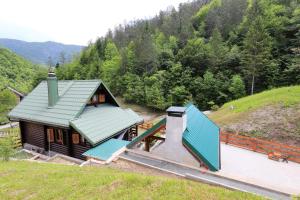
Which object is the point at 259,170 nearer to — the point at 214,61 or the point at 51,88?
the point at 51,88

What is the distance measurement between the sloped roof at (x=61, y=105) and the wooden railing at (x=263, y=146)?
9.25m

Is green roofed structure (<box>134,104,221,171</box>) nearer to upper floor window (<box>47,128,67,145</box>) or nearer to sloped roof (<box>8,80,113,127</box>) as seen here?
sloped roof (<box>8,80,113,127</box>)

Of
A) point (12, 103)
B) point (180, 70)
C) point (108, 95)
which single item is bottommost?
point (12, 103)

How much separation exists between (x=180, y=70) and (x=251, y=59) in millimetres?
13360

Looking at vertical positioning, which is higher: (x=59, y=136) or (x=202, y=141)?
(x=202, y=141)

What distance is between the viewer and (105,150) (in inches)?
394

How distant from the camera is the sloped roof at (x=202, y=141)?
7625mm

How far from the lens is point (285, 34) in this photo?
36469 millimetres

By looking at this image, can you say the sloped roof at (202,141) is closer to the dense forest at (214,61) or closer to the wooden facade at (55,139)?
the wooden facade at (55,139)

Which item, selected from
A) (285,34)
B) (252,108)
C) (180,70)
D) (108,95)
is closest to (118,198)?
(108,95)

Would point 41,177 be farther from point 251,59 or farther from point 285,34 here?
point 285,34

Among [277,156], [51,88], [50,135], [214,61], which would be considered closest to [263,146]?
[277,156]

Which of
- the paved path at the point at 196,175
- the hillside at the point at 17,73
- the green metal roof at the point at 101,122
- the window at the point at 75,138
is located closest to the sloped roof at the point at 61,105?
the green metal roof at the point at 101,122

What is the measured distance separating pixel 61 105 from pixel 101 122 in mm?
2857
